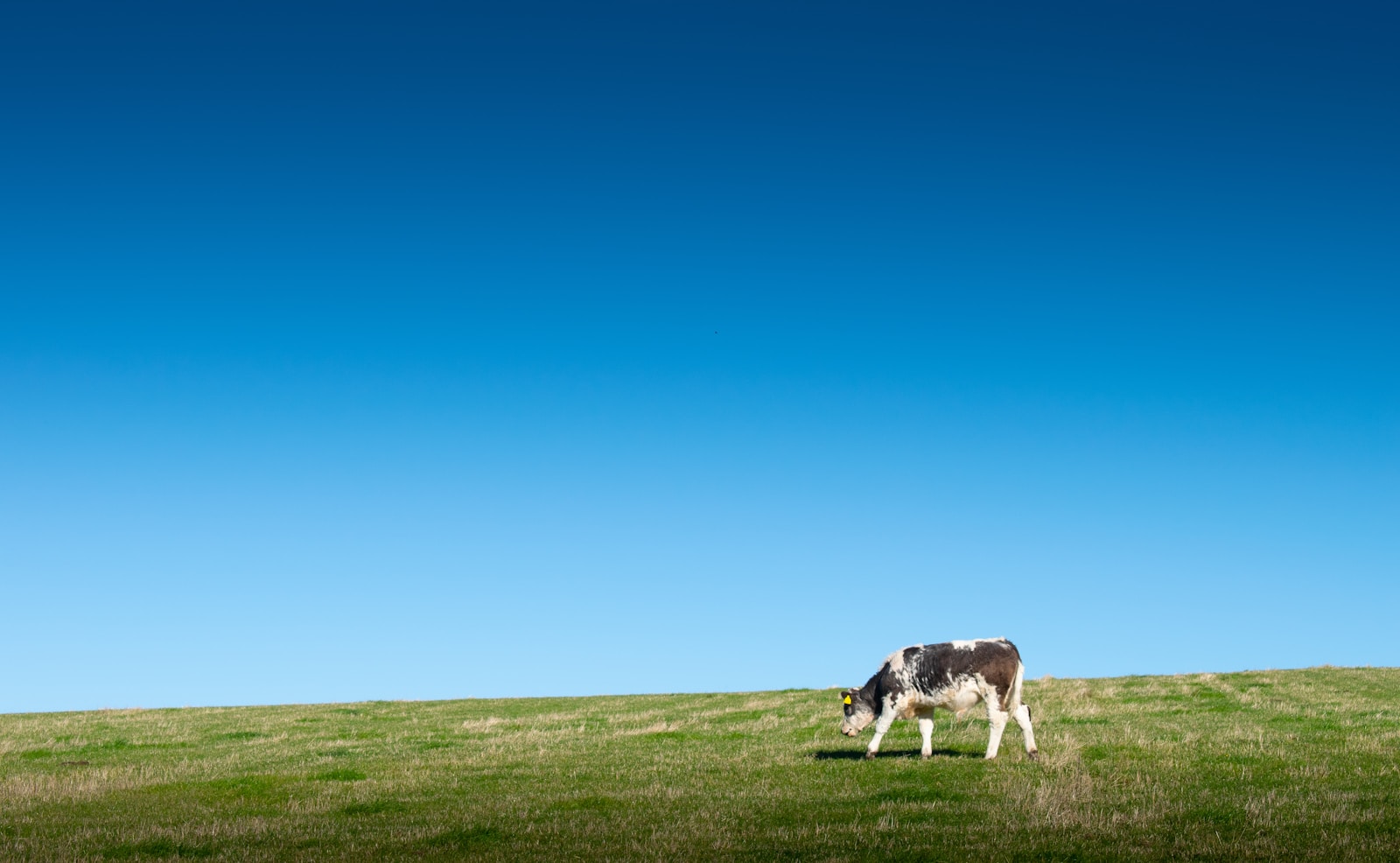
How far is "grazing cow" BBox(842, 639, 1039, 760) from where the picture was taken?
922 inches

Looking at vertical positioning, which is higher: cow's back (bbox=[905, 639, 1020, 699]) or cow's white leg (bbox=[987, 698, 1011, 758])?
cow's back (bbox=[905, 639, 1020, 699])

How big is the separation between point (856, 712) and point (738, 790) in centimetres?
764

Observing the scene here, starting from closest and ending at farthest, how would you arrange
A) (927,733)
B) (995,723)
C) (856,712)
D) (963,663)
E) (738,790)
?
(738,790), (995,723), (963,663), (927,733), (856,712)

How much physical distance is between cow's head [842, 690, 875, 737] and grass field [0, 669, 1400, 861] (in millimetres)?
574

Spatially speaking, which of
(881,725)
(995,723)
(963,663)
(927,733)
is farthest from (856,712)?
(995,723)

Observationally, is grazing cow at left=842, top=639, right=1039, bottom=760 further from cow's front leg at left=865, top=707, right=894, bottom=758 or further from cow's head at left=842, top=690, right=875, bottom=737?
cow's head at left=842, top=690, right=875, bottom=737

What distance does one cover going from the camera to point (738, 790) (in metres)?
20.2

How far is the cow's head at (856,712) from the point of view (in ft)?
88.3

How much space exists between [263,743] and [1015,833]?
28.5m

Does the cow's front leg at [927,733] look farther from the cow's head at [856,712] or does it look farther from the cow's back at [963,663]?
the cow's head at [856,712]

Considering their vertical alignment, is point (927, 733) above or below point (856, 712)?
below

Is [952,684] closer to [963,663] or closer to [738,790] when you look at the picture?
[963,663]

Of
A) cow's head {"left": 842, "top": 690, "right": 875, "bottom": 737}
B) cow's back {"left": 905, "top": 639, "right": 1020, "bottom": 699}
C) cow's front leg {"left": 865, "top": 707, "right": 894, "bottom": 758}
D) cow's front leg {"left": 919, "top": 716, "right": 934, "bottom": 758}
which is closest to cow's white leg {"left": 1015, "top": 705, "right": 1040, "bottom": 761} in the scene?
cow's back {"left": 905, "top": 639, "right": 1020, "bottom": 699}

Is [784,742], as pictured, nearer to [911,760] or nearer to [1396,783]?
[911,760]
